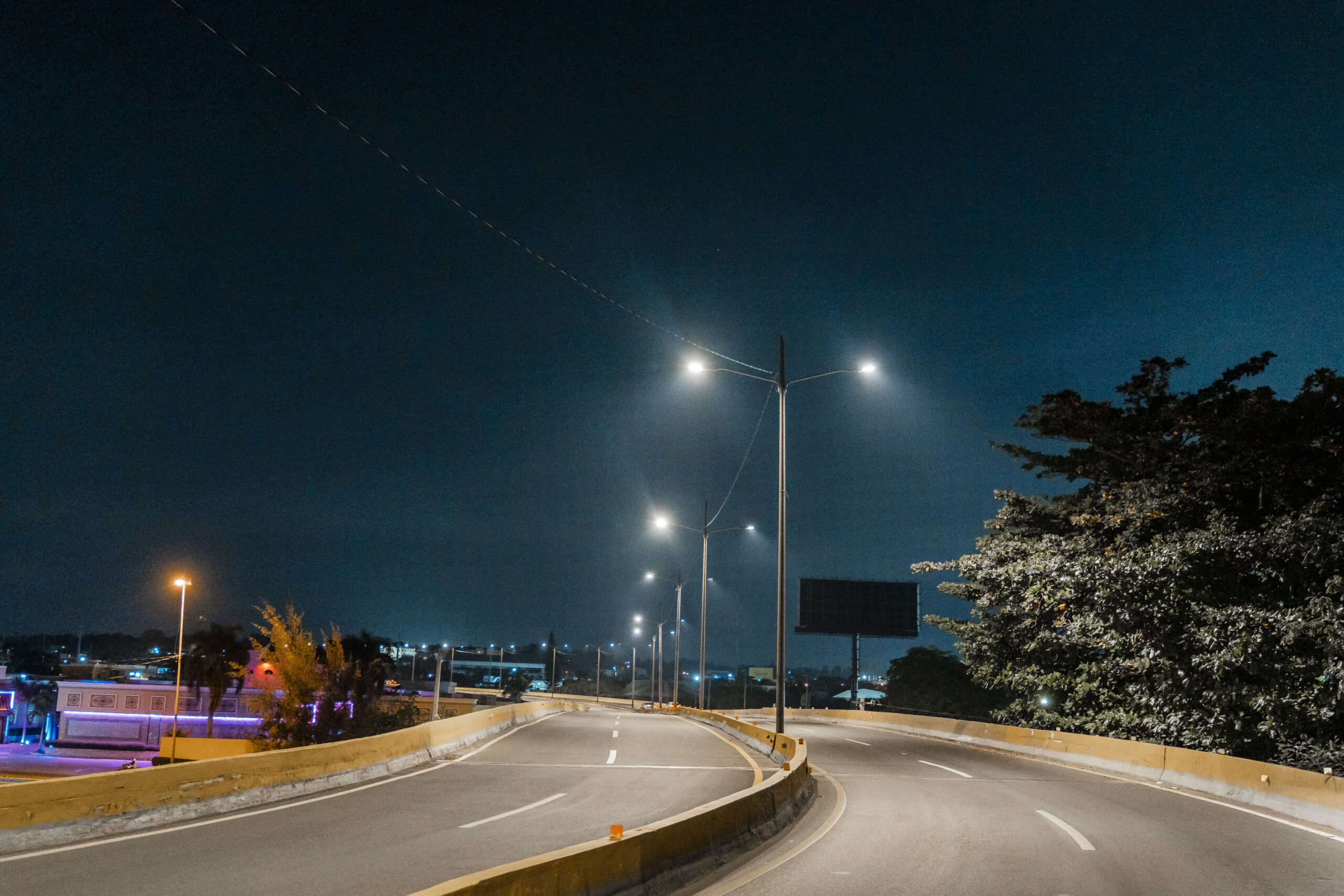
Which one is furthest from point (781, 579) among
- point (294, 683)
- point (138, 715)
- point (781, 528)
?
point (138, 715)

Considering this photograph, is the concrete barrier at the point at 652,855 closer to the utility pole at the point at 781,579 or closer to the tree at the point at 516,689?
the utility pole at the point at 781,579

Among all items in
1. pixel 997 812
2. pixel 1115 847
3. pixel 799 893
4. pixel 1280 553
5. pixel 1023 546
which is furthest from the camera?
pixel 1023 546

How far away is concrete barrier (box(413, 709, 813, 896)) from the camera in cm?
584

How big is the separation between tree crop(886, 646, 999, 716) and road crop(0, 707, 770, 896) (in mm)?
50756

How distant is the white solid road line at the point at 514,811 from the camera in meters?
11.3

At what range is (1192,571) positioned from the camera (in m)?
22.4

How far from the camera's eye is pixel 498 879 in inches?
222

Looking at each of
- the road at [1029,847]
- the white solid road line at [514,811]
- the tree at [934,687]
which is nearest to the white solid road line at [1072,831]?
the road at [1029,847]

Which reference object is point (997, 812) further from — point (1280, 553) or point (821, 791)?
point (1280, 553)

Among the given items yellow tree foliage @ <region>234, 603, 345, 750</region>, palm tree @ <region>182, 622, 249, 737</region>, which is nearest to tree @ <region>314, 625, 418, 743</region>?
yellow tree foliage @ <region>234, 603, 345, 750</region>

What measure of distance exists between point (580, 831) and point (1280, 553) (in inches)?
699

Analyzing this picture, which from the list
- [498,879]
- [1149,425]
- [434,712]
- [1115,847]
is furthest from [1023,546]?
[498,879]

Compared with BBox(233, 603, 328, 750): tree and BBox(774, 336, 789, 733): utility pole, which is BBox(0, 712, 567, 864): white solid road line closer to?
BBox(774, 336, 789, 733): utility pole

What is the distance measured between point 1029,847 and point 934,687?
206 feet
